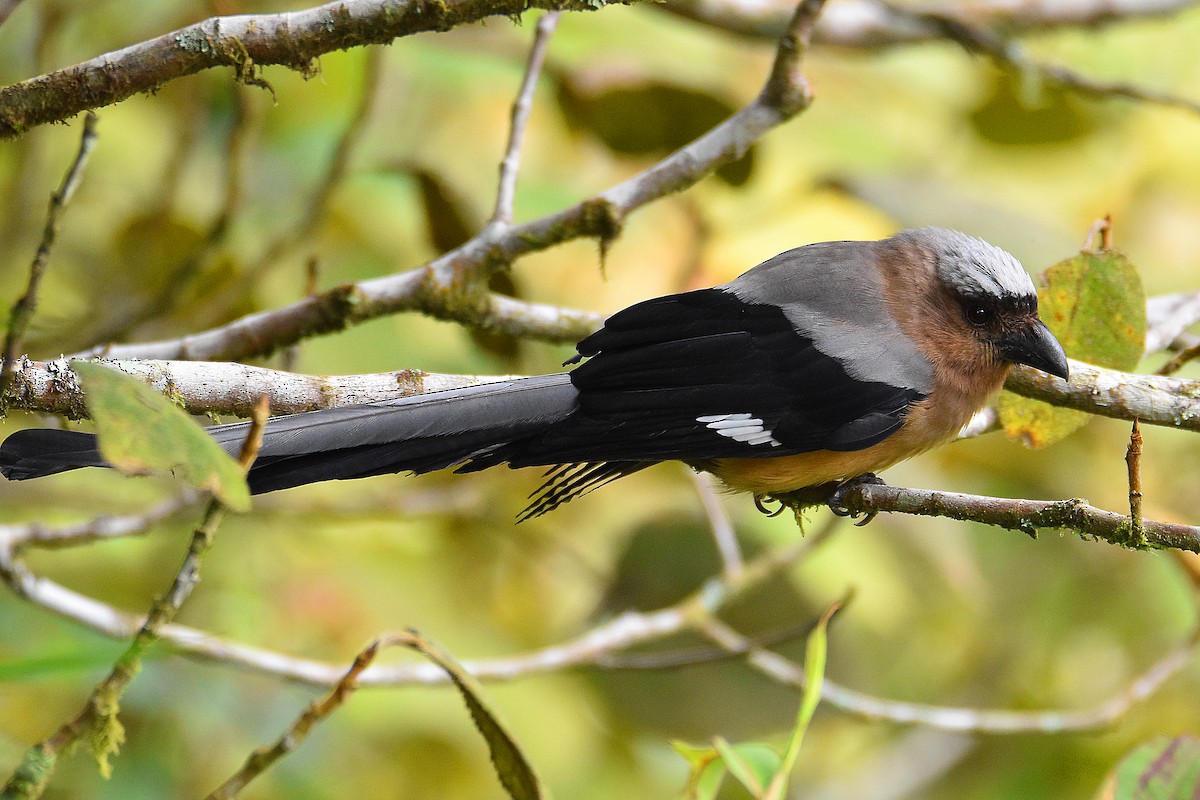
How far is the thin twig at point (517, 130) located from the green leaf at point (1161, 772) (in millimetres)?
1549

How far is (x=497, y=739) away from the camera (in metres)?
1.90

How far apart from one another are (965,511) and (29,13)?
388 cm

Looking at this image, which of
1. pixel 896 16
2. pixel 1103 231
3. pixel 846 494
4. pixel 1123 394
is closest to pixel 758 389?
pixel 846 494

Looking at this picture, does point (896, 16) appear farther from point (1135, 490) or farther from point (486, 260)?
point (1135, 490)

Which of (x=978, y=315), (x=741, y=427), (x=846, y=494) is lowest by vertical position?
(x=846, y=494)

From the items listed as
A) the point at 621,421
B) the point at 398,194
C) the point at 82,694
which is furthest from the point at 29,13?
the point at 621,421

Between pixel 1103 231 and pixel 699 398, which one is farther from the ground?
pixel 1103 231

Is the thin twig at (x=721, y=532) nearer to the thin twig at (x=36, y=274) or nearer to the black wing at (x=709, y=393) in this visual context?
the black wing at (x=709, y=393)

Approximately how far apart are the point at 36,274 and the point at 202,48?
0.41 metres

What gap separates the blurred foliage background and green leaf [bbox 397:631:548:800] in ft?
3.95

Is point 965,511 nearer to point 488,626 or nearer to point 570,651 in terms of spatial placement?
point 570,651

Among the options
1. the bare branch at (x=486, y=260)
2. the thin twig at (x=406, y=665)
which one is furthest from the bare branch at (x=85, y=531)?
the bare branch at (x=486, y=260)

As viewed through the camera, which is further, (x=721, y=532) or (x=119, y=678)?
(x=721, y=532)

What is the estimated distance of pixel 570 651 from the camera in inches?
108
